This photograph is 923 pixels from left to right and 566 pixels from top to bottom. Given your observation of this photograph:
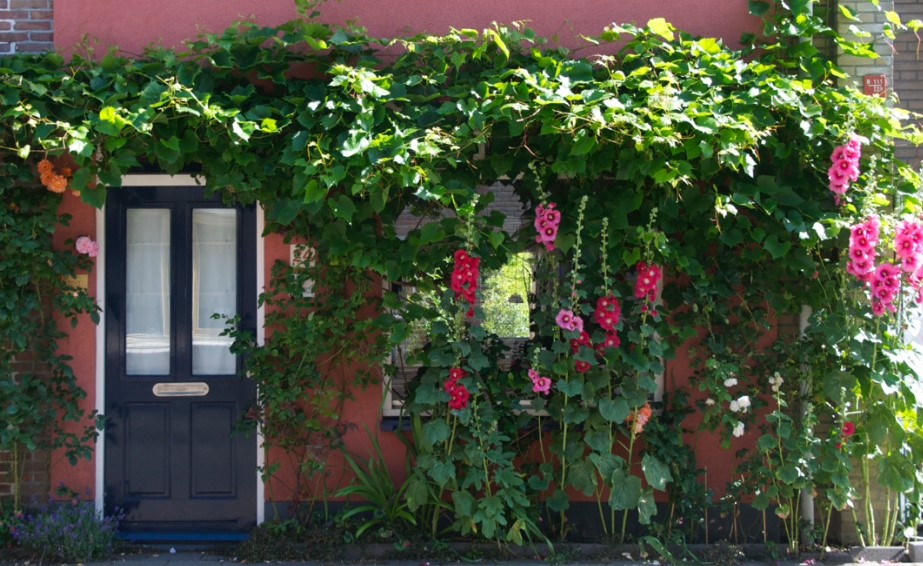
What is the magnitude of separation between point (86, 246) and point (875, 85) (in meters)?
5.35

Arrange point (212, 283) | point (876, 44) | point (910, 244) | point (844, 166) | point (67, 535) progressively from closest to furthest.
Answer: point (910, 244), point (844, 166), point (67, 535), point (876, 44), point (212, 283)

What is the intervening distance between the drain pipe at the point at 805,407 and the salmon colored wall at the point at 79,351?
15.5 ft

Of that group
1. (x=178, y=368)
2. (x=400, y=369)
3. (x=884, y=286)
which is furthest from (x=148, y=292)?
(x=884, y=286)

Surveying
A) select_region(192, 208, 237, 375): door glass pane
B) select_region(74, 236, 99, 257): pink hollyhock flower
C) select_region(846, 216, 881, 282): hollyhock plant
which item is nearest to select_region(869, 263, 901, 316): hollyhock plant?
select_region(846, 216, 881, 282): hollyhock plant

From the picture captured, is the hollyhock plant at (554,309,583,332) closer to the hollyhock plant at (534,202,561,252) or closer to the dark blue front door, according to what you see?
the hollyhock plant at (534,202,561,252)

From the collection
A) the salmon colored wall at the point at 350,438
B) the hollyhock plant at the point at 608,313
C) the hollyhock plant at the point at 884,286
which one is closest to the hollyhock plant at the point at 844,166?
the hollyhock plant at the point at 884,286

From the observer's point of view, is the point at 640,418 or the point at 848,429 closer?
the point at 848,429

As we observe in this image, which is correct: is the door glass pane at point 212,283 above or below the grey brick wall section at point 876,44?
below

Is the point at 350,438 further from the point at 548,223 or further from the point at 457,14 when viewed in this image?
the point at 457,14

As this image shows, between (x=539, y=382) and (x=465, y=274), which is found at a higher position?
(x=465, y=274)

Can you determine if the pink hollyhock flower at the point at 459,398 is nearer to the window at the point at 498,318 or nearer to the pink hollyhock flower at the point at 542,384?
the pink hollyhock flower at the point at 542,384

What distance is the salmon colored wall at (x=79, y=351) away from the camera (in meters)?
6.04

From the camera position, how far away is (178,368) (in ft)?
20.2

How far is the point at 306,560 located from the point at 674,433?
252 cm
